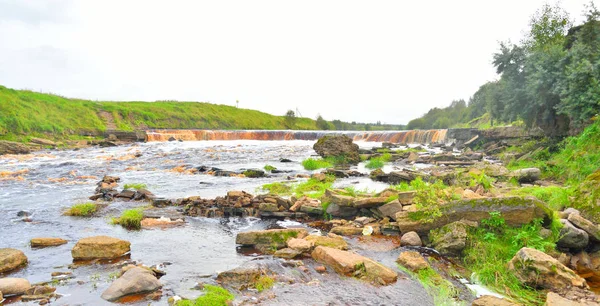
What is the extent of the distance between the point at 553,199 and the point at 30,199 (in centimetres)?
1713

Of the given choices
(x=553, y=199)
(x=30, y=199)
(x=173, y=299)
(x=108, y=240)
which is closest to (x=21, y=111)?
(x=30, y=199)

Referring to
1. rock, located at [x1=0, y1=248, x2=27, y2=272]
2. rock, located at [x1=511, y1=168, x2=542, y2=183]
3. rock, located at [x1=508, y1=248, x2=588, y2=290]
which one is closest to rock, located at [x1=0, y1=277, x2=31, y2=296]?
rock, located at [x1=0, y1=248, x2=27, y2=272]

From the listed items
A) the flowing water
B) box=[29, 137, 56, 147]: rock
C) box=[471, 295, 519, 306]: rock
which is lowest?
the flowing water

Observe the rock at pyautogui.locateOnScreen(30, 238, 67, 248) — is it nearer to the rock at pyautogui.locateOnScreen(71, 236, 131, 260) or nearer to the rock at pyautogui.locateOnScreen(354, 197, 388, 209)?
→ the rock at pyautogui.locateOnScreen(71, 236, 131, 260)

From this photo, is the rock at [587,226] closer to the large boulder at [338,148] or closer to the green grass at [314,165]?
the green grass at [314,165]

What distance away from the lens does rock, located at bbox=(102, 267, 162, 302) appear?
5.16 meters

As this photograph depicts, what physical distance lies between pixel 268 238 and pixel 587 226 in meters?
6.15

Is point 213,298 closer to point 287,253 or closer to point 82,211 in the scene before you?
point 287,253

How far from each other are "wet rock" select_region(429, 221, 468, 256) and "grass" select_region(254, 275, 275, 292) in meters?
3.52

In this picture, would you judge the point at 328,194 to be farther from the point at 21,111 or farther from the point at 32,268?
the point at 21,111

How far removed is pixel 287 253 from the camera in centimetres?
696

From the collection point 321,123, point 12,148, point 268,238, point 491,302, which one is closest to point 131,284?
point 268,238

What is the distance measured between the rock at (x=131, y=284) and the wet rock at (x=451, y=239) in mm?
5282

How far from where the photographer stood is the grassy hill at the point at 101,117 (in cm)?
4356
